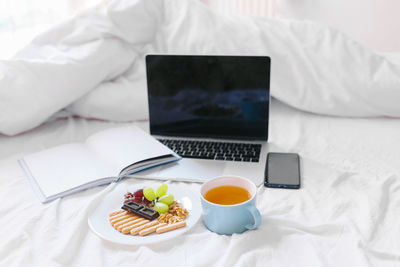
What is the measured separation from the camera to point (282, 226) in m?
0.64

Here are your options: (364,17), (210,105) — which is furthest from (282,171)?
(364,17)

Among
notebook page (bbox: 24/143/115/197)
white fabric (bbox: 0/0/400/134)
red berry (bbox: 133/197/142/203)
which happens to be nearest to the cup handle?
red berry (bbox: 133/197/142/203)

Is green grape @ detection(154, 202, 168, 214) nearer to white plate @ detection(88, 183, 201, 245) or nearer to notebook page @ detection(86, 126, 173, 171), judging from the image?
white plate @ detection(88, 183, 201, 245)

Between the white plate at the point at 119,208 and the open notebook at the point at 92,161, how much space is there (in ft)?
0.20

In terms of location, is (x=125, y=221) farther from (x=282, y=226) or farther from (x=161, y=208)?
(x=282, y=226)

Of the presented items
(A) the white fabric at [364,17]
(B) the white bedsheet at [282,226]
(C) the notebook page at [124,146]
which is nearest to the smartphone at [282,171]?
(B) the white bedsheet at [282,226]

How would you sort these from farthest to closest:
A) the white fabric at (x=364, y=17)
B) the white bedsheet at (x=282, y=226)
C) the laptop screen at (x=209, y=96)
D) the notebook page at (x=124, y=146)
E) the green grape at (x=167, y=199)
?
the white fabric at (x=364, y=17) < the laptop screen at (x=209, y=96) < the notebook page at (x=124, y=146) < the green grape at (x=167, y=199) < the white bedsheet at (x=282, y=226)

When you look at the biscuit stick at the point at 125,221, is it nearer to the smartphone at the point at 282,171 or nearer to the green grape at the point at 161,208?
the green grape at the point at 161,208

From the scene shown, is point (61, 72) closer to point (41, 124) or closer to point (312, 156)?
point (41, 124)

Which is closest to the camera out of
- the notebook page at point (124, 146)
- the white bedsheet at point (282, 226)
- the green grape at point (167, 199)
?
the white bedsheet at point (282, 226)

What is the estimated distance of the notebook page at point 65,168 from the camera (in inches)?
30.8

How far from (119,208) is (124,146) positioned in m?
0.22

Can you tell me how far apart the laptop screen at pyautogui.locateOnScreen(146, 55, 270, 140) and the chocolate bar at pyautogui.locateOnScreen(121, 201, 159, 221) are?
37 cm

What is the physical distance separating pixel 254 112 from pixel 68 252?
0.56m
